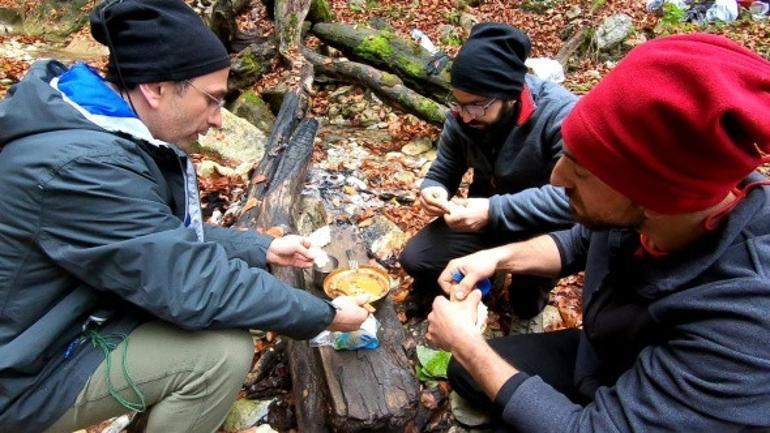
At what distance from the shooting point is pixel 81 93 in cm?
227

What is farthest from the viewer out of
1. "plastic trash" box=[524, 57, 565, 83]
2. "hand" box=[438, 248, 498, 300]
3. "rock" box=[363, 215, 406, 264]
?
"plastic trash" box=[524, 57, 565, 83]

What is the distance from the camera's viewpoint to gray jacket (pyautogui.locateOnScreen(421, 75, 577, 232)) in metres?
3.39

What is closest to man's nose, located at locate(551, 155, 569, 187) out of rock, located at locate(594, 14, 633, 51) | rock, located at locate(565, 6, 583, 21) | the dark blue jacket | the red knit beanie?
the red knit beanie

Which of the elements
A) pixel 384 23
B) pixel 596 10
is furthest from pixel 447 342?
pixel 596 10

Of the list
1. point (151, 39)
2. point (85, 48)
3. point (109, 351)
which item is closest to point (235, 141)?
point (151, 39)

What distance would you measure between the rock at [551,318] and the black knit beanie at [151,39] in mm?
3004

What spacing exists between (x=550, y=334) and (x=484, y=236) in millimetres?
971

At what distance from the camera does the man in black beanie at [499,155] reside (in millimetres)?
3324

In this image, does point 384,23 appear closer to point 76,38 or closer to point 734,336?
point 76,38

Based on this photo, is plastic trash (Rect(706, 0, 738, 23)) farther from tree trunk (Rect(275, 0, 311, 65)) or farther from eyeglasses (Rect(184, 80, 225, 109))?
eyeglasses (Rect(184, 80, 225, 109))

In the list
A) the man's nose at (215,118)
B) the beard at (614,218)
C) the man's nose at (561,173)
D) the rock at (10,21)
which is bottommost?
the rock at (10,21)

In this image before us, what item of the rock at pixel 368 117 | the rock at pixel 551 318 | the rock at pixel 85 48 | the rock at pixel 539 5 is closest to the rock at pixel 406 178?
the rock at pixel 368 117

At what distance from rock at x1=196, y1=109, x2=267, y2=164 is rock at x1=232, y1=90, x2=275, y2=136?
2.71 feet

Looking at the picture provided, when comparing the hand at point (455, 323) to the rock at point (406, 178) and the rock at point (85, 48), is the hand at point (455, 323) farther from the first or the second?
the rock at point (85, 48)
